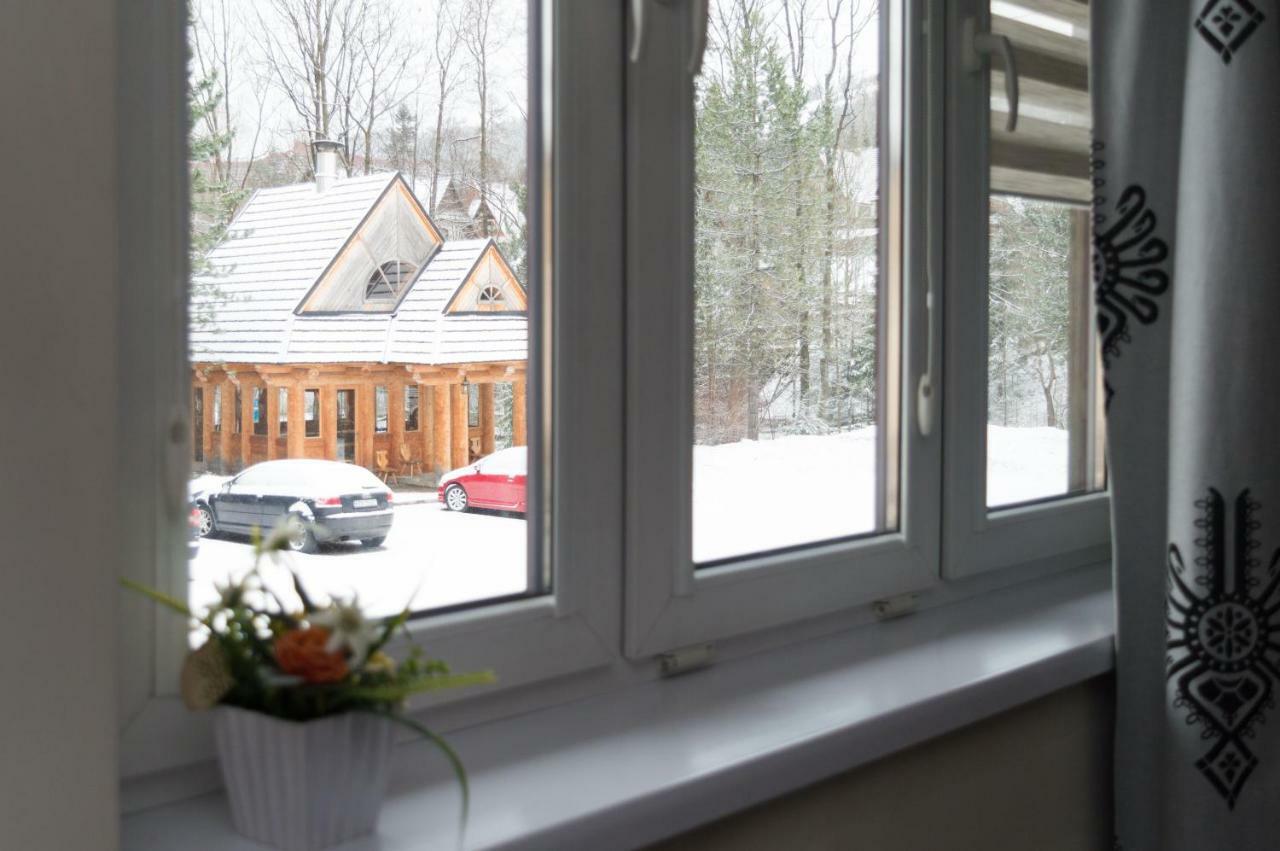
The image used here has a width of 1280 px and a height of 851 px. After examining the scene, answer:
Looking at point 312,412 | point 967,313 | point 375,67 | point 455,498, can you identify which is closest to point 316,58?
point 375,67

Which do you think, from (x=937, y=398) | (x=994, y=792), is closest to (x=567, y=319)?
(x=937, y=398)

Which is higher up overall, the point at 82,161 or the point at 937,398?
the point at 82,161

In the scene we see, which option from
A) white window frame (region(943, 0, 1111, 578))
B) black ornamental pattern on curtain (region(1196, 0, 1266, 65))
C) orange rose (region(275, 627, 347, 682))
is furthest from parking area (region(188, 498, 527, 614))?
black ornamental pattern on curtain (region(1196, 0, 1266, 65))

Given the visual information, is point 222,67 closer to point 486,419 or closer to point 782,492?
point 486,419

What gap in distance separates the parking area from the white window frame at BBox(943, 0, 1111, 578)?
70 centimetres

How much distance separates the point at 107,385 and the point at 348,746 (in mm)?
277

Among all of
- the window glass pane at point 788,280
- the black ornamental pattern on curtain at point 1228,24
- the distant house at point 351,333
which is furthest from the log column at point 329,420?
the black ornamental pattern on curtain at point 1228,24

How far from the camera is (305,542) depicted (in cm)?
94

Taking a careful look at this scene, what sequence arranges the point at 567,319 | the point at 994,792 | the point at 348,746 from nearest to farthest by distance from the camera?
the point at 348,746 → the point at 567,319 → the point at 994,792

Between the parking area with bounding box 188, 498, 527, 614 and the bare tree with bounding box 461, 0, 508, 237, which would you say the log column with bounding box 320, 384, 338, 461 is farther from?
the bare tree with bounding box 461, 0, 508, 237

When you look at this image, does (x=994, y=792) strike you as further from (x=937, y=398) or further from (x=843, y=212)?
(x=843, y=212)

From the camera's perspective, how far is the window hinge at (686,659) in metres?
1.20

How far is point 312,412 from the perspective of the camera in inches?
37.2

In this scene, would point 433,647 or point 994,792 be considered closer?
point 433,647
